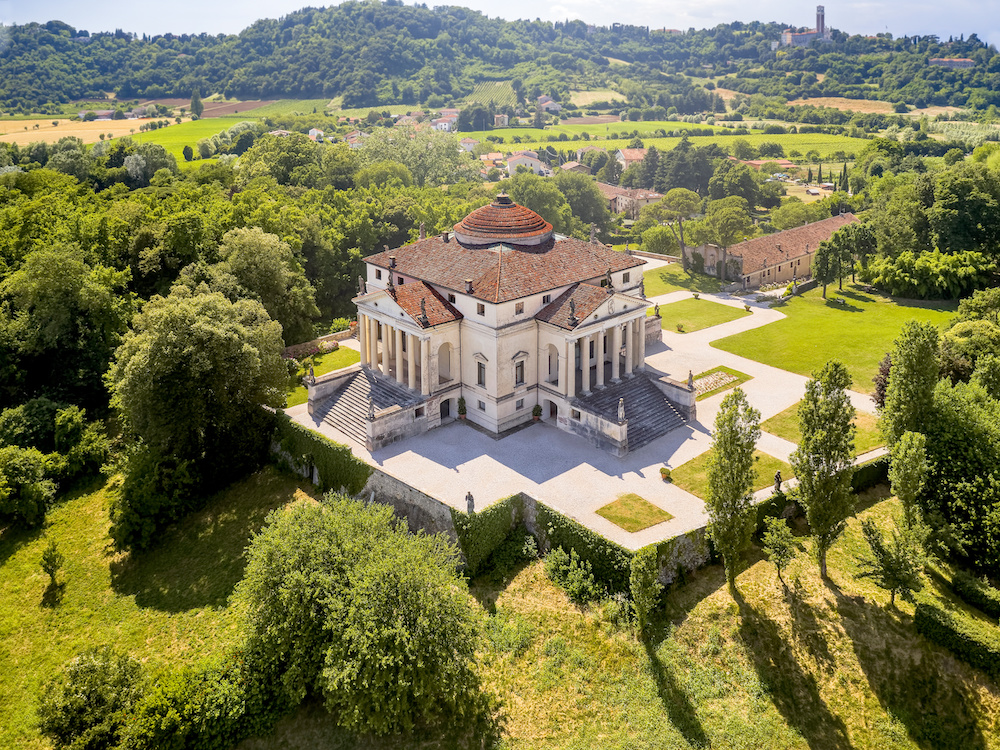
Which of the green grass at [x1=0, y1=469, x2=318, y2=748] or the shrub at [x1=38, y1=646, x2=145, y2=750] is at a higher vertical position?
the shrub at [x1=38, y1=646, x2=145, y2=750]

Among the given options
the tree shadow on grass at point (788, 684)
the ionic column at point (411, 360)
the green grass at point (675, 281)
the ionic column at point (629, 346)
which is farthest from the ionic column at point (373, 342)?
the green grass at point (675, 281)

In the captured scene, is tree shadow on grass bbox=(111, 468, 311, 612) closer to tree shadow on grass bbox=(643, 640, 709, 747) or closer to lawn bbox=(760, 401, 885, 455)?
tree shadow on grass bbox=(643, 640, 709, 747)

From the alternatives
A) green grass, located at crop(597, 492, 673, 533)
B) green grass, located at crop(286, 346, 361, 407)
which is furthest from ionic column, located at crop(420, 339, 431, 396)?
green grass, located at crop(597, 492, 673, 533)

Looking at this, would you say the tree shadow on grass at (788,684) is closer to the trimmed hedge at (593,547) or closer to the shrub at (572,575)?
the trimmed hedge at (593,547)

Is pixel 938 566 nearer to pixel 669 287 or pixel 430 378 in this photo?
pixel 430 378

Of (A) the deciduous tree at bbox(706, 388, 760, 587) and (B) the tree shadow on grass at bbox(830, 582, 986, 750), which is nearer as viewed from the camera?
(B) the tree shadow on grass at bbox(830, 582, 986, 750)

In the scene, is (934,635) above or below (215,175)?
below

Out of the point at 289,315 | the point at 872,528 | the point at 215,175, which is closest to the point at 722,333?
the point at 872,528
